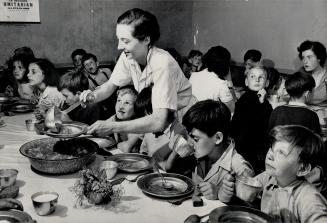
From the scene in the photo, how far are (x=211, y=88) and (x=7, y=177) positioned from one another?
2486mm

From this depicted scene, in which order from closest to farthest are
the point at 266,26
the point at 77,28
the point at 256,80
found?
the point at 256,80
the point at 266,26
the point at 77,28

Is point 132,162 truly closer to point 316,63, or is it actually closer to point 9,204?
point 9,204

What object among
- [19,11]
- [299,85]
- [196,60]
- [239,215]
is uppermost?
[19,11]

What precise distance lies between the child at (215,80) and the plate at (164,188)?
77.9 inches

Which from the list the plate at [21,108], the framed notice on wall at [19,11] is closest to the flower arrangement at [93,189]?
the plate at [21,108]

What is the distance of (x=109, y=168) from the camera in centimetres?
210

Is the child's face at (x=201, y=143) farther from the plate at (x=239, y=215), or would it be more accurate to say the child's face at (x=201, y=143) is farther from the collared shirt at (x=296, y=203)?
the plate at (x=239, y=215)

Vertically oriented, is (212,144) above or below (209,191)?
above

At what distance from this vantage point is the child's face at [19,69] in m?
4.91

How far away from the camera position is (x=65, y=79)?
3689 millimetres

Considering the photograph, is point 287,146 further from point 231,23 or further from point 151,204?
point 231,23

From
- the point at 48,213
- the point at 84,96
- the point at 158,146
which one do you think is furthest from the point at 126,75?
the point at 48,213

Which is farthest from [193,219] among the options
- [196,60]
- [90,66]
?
[196,60]

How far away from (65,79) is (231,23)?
158 inches
